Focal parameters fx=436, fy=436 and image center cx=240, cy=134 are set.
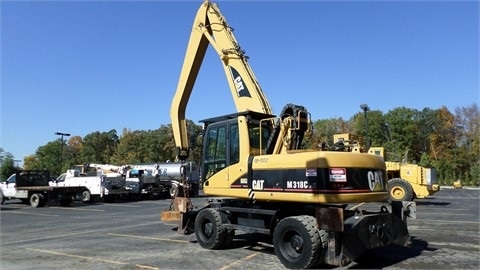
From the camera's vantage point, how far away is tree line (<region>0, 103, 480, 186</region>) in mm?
82312

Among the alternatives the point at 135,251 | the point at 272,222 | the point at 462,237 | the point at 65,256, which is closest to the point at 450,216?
the point at 462,237

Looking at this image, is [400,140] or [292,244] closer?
[292,244]

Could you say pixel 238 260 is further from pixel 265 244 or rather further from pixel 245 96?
pixel 245 96

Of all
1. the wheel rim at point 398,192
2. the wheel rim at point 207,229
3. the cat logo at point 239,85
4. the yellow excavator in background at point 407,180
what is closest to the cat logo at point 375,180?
A: the wheel rim at point 207,229

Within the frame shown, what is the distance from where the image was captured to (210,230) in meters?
10.8

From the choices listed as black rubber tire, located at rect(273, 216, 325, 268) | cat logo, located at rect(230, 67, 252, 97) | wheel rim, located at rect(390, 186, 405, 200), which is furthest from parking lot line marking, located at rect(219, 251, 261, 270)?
wheel rim, located at rect(390, 186, 405, 200)

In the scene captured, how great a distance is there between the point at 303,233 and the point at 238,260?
170 centimetres

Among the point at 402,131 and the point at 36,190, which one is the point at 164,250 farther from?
the point at 402,131

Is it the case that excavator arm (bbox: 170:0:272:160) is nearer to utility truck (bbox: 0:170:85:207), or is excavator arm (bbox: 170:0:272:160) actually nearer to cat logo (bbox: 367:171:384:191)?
cat logo (bbox: 367:171:384:191)

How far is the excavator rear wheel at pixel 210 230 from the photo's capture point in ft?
34.1

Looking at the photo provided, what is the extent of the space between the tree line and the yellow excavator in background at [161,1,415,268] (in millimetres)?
65531

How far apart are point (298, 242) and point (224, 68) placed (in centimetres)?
673

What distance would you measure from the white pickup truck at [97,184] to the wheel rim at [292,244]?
833 inches

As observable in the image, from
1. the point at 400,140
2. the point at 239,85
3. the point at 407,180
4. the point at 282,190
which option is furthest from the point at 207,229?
the point at 400,140
